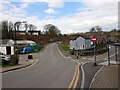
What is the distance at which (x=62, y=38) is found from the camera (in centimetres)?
14838

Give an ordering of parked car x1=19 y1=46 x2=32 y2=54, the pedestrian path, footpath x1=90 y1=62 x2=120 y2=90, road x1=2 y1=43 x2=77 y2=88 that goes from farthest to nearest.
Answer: parked car x1=19 y1=46 x2=32 y2=54 < road x1=2 y1=43 x2=77 y2=88 < the pedestrian path < footpath x1=90 y1=62 x2=120 y2=90

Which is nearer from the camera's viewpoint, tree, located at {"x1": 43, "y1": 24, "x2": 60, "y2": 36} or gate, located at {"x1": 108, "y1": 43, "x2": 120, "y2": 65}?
gate, located at {"x1": 108, "y1": 43, "x2": 120, "y2": 65}

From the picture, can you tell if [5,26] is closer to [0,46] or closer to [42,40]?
[0,46]

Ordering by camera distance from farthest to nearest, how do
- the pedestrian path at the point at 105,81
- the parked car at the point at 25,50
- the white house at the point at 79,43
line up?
the white house at the point at 79,43
the parked car at the point at 25,50
the pedestrian path at the point at 105,81

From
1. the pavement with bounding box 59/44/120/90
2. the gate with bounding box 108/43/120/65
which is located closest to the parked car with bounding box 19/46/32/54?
the gate with bounding box 108/43/120/65

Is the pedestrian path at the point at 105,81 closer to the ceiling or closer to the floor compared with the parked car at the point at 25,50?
closer to the ceiling

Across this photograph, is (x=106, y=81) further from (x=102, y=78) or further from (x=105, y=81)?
(x=102, y=78)

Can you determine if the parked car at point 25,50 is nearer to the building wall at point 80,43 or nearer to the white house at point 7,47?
the white house at point 7,47

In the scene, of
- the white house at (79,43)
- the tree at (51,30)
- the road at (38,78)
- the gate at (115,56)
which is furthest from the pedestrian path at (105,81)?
the tree at (51,30)

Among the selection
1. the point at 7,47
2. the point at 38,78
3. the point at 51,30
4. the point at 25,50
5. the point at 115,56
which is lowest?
the point at 115,56

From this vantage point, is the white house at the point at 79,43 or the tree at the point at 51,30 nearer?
the white house at the point at 79,43

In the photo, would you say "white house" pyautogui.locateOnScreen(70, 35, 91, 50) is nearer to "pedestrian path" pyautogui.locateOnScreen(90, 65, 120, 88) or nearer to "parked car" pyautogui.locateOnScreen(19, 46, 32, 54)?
"parked car" pyautogui.locateOnScreen(19, 46, 32, 54)

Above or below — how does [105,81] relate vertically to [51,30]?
below

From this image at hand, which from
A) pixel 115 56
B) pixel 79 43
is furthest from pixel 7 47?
pixel 115 56
